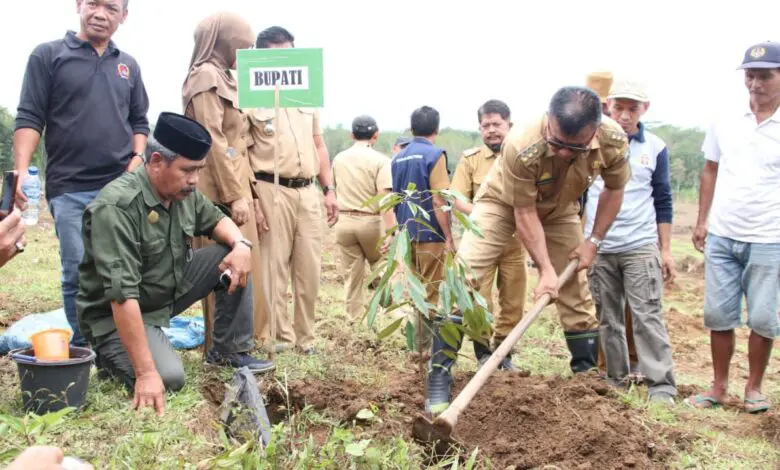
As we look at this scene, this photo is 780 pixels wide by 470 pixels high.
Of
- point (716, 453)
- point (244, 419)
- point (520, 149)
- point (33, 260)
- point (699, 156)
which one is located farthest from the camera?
point (699, 156)

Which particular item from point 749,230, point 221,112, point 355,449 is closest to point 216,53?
point 221,112

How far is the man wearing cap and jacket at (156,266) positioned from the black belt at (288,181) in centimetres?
76

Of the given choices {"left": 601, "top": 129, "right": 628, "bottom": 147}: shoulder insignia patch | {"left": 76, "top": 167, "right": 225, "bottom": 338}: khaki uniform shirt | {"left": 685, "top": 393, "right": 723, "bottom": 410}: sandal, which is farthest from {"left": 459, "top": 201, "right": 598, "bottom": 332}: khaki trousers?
{"left": 76, "top": 167, "right": 225, "bottom": 338}: khaki uniform shirt

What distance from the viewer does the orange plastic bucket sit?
9.66 ft

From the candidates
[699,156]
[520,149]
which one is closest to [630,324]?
[520,149]

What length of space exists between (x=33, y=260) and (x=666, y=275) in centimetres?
671

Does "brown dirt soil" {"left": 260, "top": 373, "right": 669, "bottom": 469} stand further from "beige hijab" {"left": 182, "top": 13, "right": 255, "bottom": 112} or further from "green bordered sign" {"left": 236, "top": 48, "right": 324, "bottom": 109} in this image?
"beige hijab" {"left": 182, "top": 13, "right": 255, "bottom": 112}

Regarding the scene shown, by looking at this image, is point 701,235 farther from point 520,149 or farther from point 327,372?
point 327,372

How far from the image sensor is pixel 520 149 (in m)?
3.58

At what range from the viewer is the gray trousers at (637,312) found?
13.7 feet

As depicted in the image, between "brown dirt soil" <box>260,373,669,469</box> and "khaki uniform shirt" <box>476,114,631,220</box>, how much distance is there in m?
1.01

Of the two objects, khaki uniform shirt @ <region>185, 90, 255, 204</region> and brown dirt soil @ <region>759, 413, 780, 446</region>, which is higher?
khaki uniform shirt @ <region>185, 90, 255, 204</region>

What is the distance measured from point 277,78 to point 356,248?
2.46m

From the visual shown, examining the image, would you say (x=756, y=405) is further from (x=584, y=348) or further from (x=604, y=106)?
(x=604, y=106)
